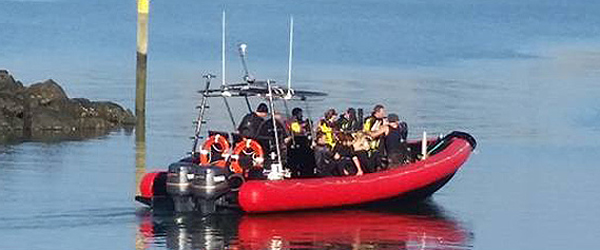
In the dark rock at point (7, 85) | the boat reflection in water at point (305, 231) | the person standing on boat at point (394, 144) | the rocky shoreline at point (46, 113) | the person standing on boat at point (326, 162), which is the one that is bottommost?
the boat reflection in water at point (305, 231)

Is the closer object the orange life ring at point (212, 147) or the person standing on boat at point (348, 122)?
the orange life ring at point (212, 147)

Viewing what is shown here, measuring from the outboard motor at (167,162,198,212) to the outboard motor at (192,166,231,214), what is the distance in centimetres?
8

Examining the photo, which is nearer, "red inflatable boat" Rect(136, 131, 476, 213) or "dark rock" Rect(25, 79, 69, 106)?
"red inflatable boat" Rect(136, 131, 476, 213)

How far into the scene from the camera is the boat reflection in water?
20734 mm

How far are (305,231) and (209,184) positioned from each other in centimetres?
132

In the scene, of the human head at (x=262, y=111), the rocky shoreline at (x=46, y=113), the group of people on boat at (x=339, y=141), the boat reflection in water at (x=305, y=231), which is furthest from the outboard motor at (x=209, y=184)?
the rocky shoreline at (x=46, y=113)

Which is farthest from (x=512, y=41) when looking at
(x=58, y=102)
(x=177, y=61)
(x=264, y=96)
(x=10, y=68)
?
(x=264, y=96)

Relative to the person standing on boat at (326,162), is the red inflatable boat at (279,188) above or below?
below

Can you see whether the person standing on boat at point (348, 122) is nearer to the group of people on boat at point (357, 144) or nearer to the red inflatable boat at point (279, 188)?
the group of people on boat at point (357, 144)

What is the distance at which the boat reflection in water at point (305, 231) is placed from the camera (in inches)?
816

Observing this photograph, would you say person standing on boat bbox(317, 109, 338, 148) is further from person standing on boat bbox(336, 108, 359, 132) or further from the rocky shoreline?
the rocky shoreline

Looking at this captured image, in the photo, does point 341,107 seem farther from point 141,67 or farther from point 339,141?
point 339,141

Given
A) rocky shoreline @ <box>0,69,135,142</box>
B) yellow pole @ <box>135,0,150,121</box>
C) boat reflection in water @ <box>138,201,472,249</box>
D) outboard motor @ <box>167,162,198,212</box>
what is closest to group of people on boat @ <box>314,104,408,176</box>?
boat reflection in water @ <box>138,201,472,249</box>

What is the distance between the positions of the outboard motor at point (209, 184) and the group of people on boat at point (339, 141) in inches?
48.4
